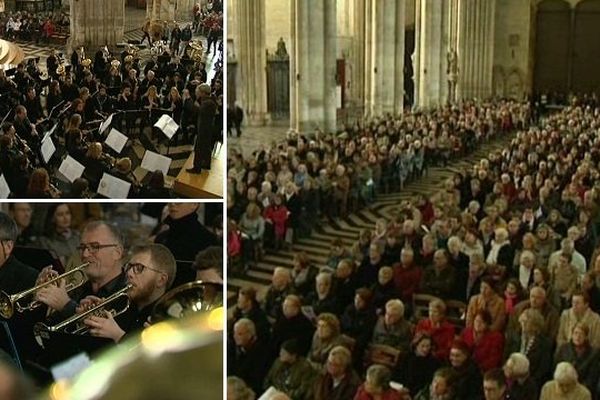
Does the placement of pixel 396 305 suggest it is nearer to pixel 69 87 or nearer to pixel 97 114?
pixel 97 114

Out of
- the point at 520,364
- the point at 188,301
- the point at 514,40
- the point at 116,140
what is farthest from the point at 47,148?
the point at 520,364

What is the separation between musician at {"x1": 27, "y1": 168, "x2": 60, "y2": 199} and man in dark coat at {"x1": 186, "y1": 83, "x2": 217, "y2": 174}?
3.21ft

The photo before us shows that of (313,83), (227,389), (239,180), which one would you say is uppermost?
(313,83)

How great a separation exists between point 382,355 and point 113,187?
213 cm

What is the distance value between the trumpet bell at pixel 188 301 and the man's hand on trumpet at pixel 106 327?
25 cm

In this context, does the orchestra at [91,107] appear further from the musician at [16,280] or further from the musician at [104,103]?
the musician at [16,280]

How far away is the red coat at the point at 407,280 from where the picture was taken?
6793 millimetres

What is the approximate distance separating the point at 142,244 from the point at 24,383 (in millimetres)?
1259

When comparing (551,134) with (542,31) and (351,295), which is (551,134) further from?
(351,295)

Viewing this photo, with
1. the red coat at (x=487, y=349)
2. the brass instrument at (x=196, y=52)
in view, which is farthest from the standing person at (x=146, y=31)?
the red coat at (x=487, y=349)

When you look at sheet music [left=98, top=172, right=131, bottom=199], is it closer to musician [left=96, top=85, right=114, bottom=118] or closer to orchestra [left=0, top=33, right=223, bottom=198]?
orchestra [left=0, top=33, right=223, bottom=198]

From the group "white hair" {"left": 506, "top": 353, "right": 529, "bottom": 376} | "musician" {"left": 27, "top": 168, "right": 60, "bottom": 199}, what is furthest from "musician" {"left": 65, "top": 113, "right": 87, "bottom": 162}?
Answer: "white hair" {"left": 506, "top": 353, "right": 529, "bottom": 376}

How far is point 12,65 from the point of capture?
6777 mm

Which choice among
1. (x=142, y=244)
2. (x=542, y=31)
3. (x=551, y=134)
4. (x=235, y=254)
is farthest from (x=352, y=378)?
(x=542, y=31)
